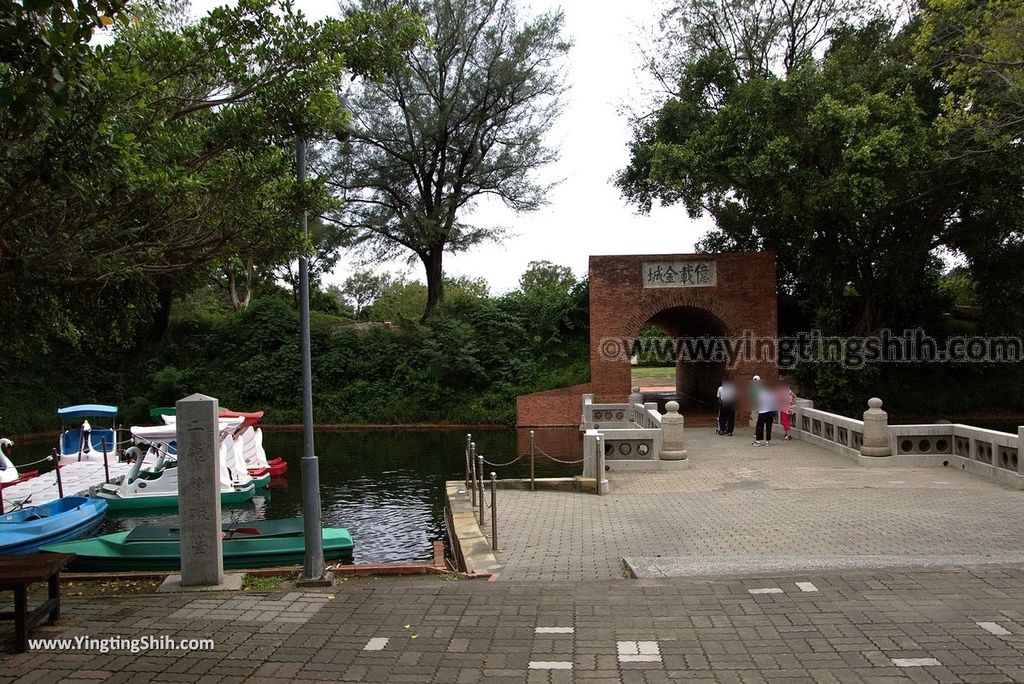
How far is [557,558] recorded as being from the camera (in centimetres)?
905

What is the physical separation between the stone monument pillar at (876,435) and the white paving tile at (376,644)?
41.2 feet

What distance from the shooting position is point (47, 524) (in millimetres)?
12211

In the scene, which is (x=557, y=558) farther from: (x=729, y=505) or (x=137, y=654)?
(x=137, y=654)

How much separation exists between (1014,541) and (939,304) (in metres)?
22.9

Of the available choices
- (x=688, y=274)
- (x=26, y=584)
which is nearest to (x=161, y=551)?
(x=26, y=584)

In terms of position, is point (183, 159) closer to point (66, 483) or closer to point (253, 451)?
point (253, 451)

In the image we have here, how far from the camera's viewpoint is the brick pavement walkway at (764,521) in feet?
27.2

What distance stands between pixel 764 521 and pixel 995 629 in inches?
204

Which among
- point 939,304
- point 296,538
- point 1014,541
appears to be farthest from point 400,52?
point 939,304

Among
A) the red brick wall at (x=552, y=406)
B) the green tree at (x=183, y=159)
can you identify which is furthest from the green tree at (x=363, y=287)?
the green tree at (x=183, y=159)

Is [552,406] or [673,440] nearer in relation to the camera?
[673,440]

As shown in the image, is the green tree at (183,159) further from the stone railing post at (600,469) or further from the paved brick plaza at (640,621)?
the stone railing post at (600,469)

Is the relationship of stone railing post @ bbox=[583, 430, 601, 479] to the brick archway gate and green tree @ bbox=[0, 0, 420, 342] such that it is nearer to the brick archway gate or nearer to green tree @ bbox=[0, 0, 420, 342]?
green tree @ bbox=[0, 0, 420, 342]

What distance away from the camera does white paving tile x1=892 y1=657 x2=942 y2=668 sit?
15.2ft
